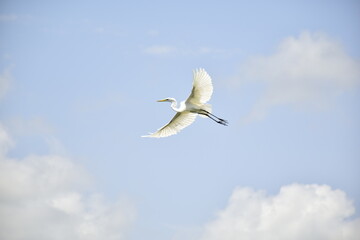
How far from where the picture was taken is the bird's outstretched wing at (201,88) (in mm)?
20781

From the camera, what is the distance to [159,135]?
23656 millimetres

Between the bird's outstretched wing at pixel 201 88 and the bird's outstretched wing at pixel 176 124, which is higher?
the bird's outstretched wing at pixel 176 124

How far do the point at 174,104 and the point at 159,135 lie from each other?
5.20 ft

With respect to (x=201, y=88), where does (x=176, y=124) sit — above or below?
above

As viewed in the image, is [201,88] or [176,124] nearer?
[201,88]

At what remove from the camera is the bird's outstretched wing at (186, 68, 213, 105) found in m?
20.8

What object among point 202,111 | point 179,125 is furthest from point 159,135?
point 202,111

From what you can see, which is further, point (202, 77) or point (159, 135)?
point (159, 135)

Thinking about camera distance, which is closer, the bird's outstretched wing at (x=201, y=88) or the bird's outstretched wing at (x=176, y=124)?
the bird's outstretched wing at (x=201, y=88)

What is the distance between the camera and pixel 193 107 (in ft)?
72.2

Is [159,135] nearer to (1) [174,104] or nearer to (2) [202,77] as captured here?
(1) [174,104]

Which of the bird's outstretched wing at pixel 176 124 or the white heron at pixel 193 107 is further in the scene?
the bird's outstretched wing at pixel 176 124

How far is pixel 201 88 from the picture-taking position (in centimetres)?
2119

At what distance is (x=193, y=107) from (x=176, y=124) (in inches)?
67.2
